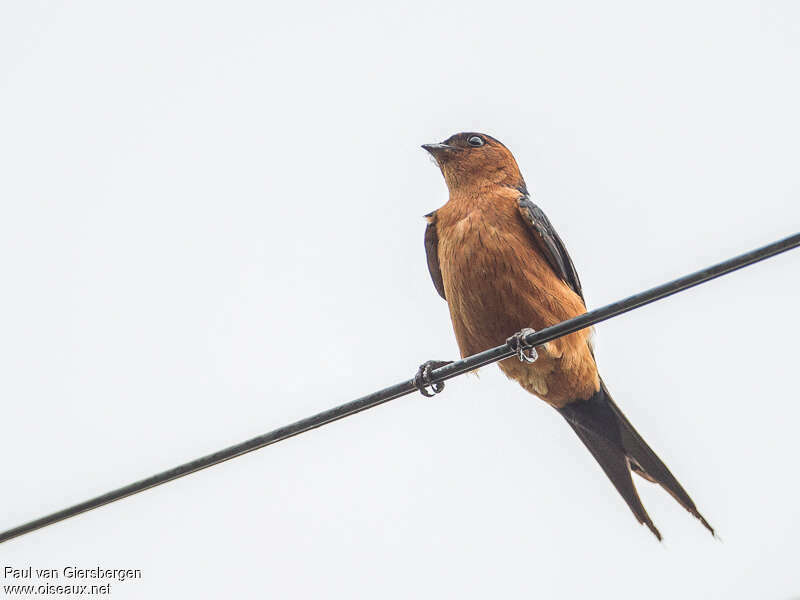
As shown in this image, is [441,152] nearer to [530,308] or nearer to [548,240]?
[548,240]

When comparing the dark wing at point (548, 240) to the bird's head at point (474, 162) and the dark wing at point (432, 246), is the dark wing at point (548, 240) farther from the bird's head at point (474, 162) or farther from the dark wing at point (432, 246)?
the dark wing at point (432, 246)

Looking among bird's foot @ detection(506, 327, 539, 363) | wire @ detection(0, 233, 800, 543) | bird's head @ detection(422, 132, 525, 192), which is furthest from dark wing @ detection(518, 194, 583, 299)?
wire @ detection(0, 233, 800, 543)

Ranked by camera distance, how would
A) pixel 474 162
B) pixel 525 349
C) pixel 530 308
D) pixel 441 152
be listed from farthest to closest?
pixel 441 152 < pixel 474 162 < pixel 530 308 < pixel 525 349

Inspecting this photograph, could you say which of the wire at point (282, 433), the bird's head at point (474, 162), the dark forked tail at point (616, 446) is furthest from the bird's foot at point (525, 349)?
the bird's head at point (474, 162)

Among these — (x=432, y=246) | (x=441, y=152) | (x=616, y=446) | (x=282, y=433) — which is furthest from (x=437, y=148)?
(x=282, y=433)

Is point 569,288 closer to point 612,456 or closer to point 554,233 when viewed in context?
point 554,233

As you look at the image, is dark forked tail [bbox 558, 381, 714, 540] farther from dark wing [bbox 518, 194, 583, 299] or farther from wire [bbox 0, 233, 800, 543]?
wire [bbox 0, 233, 800, 543]
